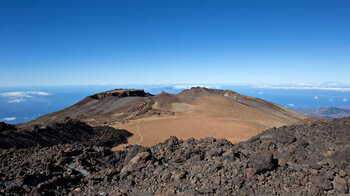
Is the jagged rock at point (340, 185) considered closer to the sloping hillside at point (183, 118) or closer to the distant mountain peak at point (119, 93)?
the sloping hillside at point (183, 118)

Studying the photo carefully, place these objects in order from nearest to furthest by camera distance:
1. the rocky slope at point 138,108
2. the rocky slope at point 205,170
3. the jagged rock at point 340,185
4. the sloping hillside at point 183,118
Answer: the jagged rock at point 340,185 → the rocky slope at point 205,170 → the sloping hillside at point 183,118 → the rocky slope at point 138,108

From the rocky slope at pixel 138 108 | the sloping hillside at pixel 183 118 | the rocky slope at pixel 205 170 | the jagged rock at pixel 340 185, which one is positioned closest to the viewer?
the jagged rock at pixel 340 185

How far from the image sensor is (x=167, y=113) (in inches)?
1002

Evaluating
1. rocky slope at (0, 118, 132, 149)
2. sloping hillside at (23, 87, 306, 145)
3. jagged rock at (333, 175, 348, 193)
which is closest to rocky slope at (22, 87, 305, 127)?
sloping hillside at (23, 87, 306, 145)

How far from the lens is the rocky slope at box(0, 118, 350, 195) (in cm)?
463

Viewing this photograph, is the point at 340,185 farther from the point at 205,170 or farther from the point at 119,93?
the point at 119,93

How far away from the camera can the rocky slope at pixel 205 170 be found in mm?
4629

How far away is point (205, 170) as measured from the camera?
5516 mm

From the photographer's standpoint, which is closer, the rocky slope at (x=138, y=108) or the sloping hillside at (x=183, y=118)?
the sloping hillside at (x=183, y=118)

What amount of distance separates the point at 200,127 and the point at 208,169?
13.7 meters

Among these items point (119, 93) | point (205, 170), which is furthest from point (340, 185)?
point (119, 93)

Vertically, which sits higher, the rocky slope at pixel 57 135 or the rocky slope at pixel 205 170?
the rocky slope at pixel 205 170

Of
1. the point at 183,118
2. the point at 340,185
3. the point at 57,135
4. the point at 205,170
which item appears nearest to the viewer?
the point at 340,185

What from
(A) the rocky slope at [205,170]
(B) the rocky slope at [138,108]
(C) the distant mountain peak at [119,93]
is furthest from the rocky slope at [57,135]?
(C) the distant mountain peak at [119,93]
